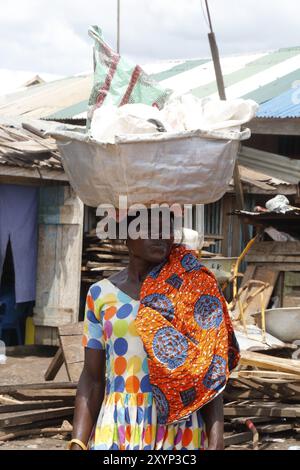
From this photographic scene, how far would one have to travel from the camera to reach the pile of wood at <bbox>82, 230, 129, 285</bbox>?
11.4 metres

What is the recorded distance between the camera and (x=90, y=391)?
10.3 feet

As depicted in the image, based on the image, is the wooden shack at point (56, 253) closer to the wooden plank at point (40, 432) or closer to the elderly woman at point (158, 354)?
the wooden plank at point (40, 432)

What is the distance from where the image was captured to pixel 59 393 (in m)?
6.79

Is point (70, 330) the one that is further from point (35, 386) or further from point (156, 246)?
point (156, 246)

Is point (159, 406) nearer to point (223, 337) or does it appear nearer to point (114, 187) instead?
point (223, 337)

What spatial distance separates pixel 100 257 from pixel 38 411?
479 centimetres

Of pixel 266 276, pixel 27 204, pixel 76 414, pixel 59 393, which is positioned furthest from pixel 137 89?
pixel 266 276

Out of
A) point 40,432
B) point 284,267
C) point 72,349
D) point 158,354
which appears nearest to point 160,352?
point 158,354

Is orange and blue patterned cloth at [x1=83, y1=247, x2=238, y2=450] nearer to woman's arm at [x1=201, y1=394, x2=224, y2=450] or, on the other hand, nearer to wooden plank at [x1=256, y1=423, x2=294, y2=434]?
woman's arm at [x1=201, y1=394, x2=224, y2=450]

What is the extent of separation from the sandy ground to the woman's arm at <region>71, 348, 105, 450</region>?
3.37 m

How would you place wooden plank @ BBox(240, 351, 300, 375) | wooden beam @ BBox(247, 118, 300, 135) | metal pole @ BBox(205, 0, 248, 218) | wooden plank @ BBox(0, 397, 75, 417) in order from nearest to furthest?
wooden plank @ BBox(0, 397, 75, 417) → wooden plank @ BBox(240, 351, 300, 375) → metal pole @ BBox(205, 0, 248, 218) → wooden beam @ BBox(247, 118, 300, 135)

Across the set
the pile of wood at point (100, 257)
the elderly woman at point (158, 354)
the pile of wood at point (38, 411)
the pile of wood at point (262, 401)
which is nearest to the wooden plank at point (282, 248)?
the pile of wood at point (100, 257)

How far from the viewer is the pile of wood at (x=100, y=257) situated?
11.4 metres

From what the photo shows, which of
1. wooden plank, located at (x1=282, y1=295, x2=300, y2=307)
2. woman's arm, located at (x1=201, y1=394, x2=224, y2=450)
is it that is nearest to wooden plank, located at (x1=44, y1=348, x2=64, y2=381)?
wooden plank, located at (x1=282, y1=295, x2=300, y2=307)
